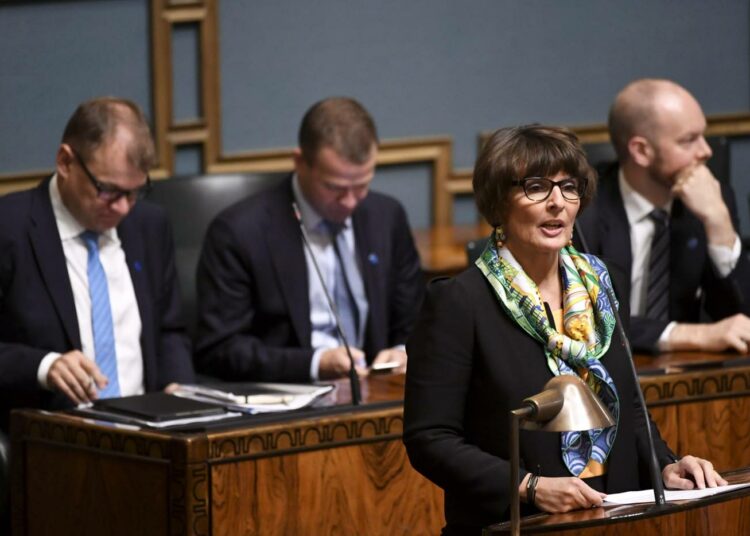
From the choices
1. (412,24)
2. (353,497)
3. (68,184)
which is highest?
(412,24)

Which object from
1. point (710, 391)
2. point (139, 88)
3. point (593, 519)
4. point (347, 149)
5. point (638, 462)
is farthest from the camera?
point (139, 88)

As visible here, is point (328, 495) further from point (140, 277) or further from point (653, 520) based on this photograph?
point (653, 520)

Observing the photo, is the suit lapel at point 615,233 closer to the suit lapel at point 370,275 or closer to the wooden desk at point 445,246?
the wooden desk at point 445,246

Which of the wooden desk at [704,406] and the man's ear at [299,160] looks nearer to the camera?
the wooden desk at [704,406]

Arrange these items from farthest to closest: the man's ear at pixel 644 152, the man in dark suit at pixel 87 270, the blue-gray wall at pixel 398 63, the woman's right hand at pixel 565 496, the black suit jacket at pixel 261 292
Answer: the blue-gray wall at pixel 398 63 < the man's ear at pixel 644 152 < the black suit jacket at pixel 261 292 < the man in dark suit at pixel 87 270 < the woman's right hand at pixel 565 496

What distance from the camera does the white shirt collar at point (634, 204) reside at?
4387 millimetres

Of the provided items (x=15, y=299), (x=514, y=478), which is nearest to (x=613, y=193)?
(x=15, y=299)

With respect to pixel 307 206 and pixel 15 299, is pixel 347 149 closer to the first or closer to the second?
pixel 307 206

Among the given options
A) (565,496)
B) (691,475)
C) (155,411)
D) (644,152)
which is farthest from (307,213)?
(565,496)

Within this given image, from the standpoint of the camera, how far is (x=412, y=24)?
5.63m

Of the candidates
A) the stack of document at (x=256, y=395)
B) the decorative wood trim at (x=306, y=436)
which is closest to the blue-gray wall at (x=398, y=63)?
the stack of document at (x=256, y=395)

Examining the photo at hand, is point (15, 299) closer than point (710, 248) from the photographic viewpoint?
Yes

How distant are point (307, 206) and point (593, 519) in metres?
2.25

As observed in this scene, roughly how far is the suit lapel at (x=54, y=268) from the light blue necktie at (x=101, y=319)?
0.23 ft
